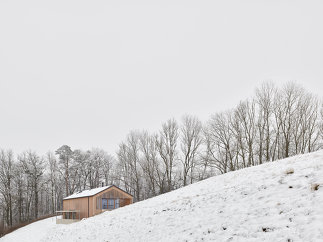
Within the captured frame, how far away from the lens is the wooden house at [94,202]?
115 ft

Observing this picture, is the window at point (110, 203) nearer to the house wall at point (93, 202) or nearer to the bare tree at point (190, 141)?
the house wall at point (93, 202)

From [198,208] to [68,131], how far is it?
127 m

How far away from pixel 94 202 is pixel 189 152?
1699 centimetres

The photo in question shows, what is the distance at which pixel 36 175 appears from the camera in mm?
47969

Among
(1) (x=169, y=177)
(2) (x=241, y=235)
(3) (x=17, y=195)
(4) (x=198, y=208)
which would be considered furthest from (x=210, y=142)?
(3) (x=17, y=195)

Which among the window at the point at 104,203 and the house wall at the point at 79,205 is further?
the window at the point at 104,203

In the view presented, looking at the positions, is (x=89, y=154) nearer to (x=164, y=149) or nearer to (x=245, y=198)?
(x=164, y=149)

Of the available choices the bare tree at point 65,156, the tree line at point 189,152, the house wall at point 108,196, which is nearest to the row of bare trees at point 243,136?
the tree line at point 189,152

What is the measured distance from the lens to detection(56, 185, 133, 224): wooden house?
34938 millimetres

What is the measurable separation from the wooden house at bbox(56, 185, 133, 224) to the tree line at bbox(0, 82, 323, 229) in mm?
7081

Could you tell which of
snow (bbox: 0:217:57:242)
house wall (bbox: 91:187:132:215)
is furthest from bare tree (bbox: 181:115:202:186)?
snow (bbox: 0:217:57:242)

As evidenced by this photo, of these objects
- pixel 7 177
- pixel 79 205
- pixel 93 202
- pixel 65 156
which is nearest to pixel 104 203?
pixel 93 202

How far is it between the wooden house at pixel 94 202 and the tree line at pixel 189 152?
23.2ft

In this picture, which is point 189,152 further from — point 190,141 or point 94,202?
point 94,202
